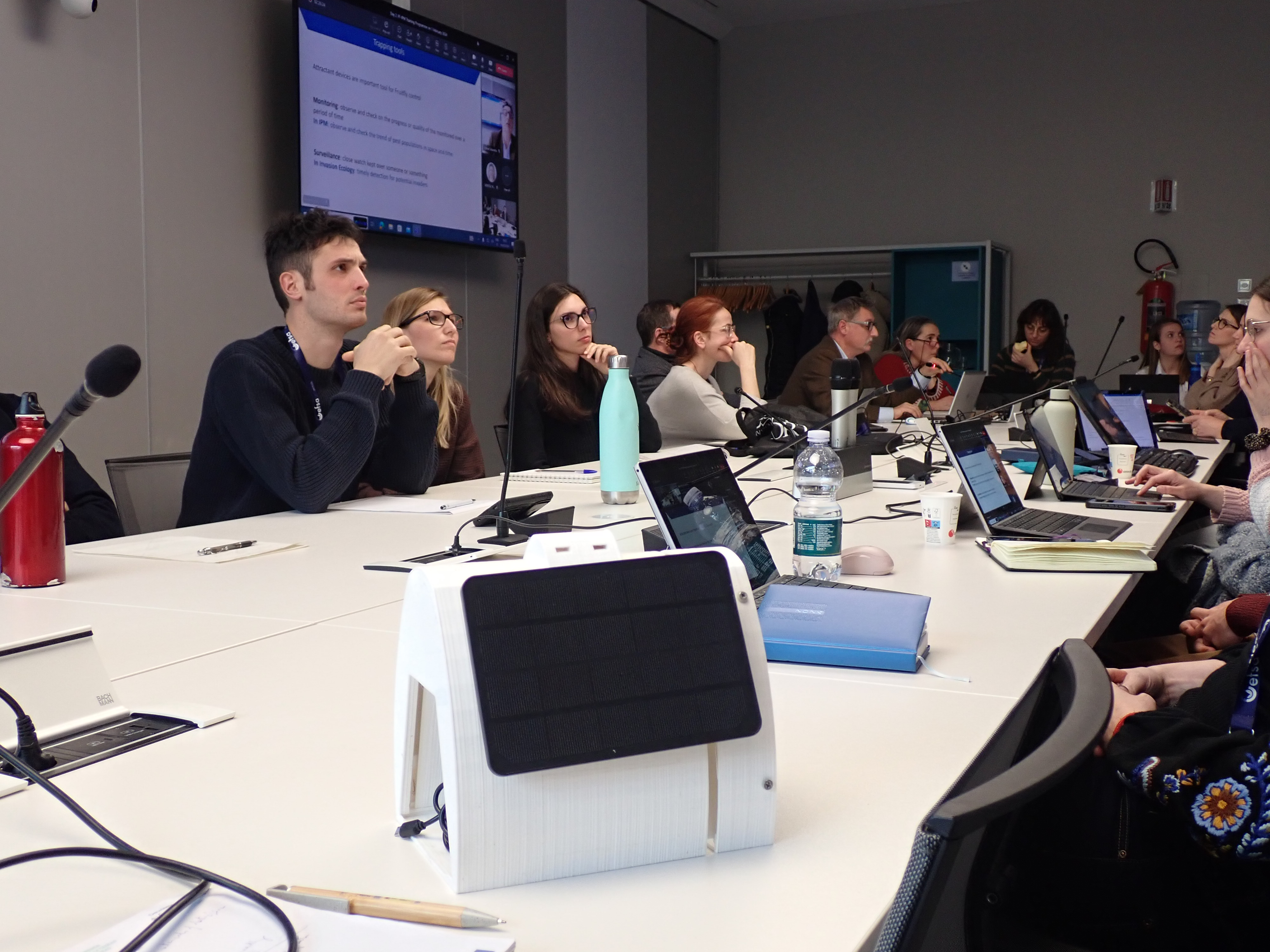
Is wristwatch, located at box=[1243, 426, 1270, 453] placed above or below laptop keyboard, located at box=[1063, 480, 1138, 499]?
above

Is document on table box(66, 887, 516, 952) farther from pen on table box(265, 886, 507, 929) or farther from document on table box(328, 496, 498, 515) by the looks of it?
document on table box(328, 496, 498, 515)

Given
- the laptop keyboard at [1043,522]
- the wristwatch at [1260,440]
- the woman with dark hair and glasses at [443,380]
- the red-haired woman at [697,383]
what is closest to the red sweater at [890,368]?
the red-haired woman at [697,383]

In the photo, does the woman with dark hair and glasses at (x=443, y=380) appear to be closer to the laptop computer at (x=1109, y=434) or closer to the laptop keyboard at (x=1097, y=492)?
the laptop keyboard at (x=1097, y=492)

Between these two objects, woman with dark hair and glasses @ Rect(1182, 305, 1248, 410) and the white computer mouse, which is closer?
the white computer mouse

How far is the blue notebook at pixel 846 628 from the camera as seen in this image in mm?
1184

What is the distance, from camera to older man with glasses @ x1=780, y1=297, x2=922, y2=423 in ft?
17.1

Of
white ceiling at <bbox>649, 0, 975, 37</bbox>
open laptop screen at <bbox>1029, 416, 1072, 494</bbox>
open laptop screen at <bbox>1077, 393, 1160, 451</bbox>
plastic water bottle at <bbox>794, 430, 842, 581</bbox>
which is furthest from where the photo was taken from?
white ceiling at <bbox>649, 0, 975, 37</bbox>

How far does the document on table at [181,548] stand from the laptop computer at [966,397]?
336cm

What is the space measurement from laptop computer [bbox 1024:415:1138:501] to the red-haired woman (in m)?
1.47

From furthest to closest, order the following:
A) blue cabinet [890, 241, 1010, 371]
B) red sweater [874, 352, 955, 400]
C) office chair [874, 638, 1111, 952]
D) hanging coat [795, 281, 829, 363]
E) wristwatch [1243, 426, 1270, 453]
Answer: hanging coat [795, 281, 829, 363] → blue cabinet [890, 241, 1010, 371] → red sweater [874, 352, 955, 400] → wristwatch [1243, 426, 1270, 453] → office chair [874, 638, 1111, 952]

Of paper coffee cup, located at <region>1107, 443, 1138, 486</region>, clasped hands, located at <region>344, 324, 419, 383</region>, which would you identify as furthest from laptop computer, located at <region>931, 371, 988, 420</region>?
clasped hands, located at <region>344, 324, 419, 383</region>

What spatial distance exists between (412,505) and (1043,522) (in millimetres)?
1257

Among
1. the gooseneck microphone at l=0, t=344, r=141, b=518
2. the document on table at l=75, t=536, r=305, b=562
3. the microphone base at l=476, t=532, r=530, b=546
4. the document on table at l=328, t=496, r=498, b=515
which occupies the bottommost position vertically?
the document on table at l=75, t=536, r=305, b=562

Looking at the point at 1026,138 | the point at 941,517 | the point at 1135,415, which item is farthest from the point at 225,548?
the point at 1026,138
